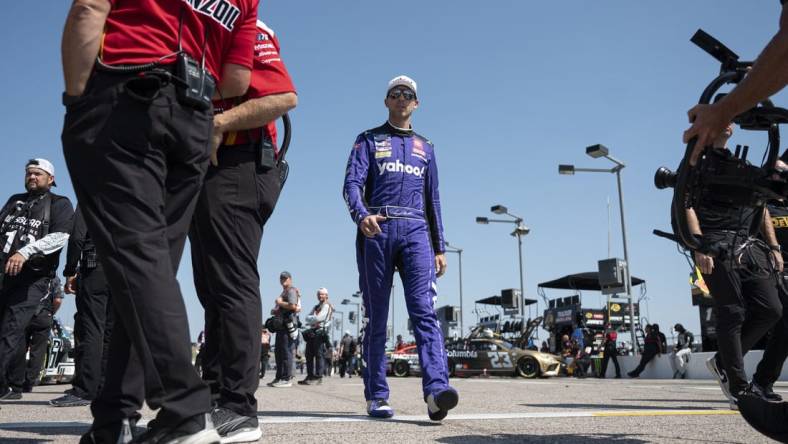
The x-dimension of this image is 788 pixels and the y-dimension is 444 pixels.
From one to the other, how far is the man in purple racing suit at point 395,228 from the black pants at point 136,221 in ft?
6.51

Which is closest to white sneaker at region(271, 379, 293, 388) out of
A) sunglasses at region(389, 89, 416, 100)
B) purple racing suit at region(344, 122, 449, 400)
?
purple racing suit at region(344, 122, 449, 400)

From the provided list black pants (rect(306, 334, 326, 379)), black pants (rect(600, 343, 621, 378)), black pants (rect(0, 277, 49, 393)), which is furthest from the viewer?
black pants (rect(600, 343, 621, 378))

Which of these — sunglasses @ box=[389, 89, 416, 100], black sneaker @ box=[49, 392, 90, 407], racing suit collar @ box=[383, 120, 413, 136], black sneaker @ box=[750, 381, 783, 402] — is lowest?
black sneaker @ box=[49, 392, 90, 407]

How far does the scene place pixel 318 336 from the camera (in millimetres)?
11938

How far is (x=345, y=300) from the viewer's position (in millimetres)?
63906

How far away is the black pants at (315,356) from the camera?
449 inches

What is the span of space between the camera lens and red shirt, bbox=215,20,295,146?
168cm

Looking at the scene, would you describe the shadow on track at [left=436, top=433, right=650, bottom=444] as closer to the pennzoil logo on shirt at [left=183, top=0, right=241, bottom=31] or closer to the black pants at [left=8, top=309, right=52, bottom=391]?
the pennzoil logo on shirt at [left=183, top=0, right=241, bottom=31]

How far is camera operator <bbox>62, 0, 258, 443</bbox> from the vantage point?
1.88 metres

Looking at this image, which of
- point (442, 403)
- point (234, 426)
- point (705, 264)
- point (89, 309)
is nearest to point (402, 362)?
point (89, 309)

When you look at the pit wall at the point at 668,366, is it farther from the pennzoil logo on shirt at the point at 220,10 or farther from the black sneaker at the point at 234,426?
the pennzoil logo on shirt at the point at 220,10

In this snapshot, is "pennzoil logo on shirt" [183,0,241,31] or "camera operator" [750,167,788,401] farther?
"camera operator" [750,167,788,401]

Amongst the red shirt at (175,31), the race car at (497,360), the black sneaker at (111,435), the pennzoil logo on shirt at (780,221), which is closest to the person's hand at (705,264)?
the pennzoil logo on shirt at (780,221)

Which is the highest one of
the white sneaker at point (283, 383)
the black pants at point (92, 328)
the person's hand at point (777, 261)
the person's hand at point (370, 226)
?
the person's hand at point (370, 226)
